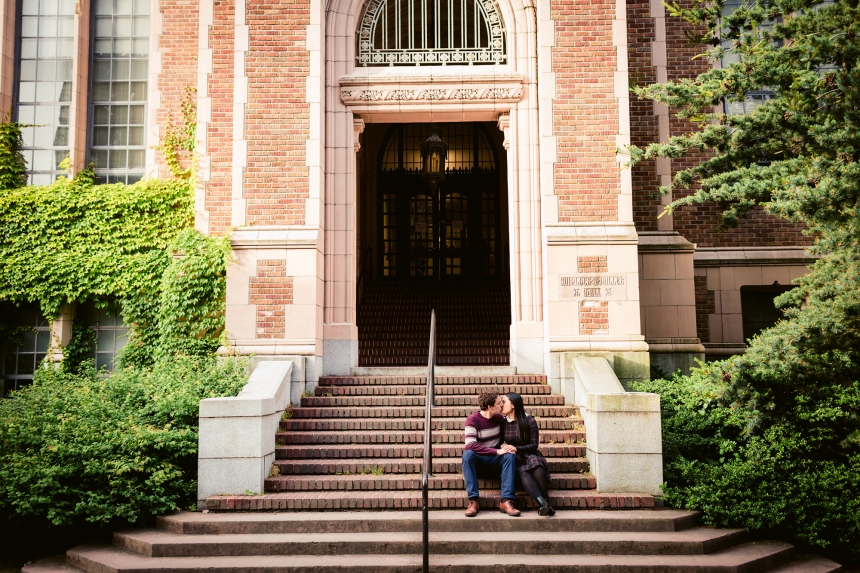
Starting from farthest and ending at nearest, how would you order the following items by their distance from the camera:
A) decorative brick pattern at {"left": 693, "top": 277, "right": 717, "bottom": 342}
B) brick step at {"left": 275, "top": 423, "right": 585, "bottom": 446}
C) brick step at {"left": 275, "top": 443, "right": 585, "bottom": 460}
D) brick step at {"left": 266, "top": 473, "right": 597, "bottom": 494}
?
decorative brick pattern at {"left": 693, "top": 277, "right": 717, "bottom": 342}
brick step at {"left": 275, "top": 423, "right": 585, "bottom": 446}
brick step at {"left": 275, "top": 443, "right": 585, "bottom": 460}
brick step at {"left": 266, "top": 473, "right": 597, "bottom": 494}

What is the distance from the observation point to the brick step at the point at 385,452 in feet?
27.5

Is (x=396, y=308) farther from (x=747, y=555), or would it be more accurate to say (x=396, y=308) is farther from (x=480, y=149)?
(x=747, y=555)

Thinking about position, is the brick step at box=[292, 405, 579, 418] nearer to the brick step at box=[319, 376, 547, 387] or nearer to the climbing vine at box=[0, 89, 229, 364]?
the brick step at box=[319, 376, 547, 387]

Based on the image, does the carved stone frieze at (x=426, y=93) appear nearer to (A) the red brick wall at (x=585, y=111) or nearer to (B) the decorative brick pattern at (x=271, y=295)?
(A) the red brick wall at (x=585, y=111)

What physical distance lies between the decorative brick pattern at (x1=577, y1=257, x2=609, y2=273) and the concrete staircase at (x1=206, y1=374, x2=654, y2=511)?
1.69 metres

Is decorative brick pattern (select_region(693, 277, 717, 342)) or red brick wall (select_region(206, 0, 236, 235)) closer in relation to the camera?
red brick wall (select_region(206, 0, 236, 235))

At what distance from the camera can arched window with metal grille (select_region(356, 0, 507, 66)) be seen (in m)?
11.4

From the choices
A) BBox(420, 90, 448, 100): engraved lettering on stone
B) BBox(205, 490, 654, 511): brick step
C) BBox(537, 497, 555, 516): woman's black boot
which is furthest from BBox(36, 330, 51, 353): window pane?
BBox(537, 497, 555, 516): woman's black boot

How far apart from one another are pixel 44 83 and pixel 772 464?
13.0m

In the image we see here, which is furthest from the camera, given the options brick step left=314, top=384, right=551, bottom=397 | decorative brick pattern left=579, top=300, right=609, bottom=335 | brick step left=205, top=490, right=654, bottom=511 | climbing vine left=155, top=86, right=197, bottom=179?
climbing vine left=155, top=86, right=197, bottom=179

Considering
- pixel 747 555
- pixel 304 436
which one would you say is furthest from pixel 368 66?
pixel 747 555

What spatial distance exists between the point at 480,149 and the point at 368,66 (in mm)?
7416

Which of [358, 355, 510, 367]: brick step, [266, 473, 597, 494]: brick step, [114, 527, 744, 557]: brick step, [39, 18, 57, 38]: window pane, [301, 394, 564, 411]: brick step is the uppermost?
[39, 18, 57, 38]: window pane

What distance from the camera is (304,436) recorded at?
8.76 meters
